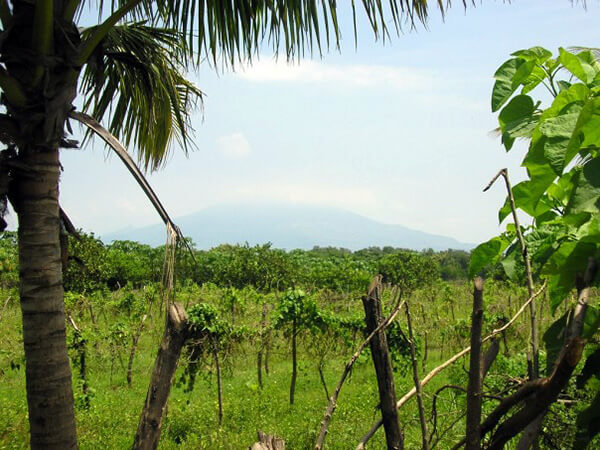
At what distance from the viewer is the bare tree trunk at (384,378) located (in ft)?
4.42

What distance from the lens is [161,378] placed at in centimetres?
263

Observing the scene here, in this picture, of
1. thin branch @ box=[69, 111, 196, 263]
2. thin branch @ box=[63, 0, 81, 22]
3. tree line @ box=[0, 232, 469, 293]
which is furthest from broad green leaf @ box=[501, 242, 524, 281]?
tree line @ box=[0, 232, 469, 293]

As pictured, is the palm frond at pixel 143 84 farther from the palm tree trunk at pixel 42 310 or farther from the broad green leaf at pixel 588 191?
the broad green leaf at pixel 588 191

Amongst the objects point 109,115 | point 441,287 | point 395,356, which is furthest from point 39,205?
point 441,287

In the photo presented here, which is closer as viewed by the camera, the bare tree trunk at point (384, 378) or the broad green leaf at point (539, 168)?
the broad green leaf at point (539, 168)

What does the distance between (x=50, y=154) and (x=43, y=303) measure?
764mm

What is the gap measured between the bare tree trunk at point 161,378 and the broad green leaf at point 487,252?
1.67m

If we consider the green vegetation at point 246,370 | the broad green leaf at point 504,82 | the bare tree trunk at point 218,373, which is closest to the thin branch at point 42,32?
the green vegetation at point 246,370

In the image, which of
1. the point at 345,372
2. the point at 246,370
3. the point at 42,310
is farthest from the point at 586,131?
the point at 246,370

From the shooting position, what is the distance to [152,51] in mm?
4414

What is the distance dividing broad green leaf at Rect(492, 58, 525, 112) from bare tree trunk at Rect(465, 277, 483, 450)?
411 mm

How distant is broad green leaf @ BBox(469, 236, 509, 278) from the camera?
1.28 m

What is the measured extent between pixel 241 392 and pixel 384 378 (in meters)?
7.79

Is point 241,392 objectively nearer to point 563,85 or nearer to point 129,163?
point 129,163
